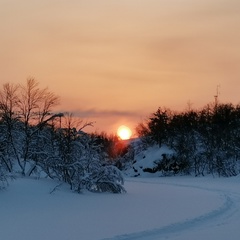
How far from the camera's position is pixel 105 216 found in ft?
55.5

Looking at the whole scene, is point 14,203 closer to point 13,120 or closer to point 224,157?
point 13,120

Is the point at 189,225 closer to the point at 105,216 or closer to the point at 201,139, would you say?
the point at 105,216

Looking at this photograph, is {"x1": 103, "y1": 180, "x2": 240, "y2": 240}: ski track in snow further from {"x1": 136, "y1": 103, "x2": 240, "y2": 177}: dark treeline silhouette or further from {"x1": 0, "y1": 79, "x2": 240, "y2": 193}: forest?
{"x1": 136, "y1": 103, "x2": 240, "y2": 177}: dark treeline silhouette

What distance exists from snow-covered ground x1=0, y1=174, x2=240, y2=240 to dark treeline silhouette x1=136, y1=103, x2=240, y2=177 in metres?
34.1

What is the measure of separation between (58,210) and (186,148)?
4821 centimetres

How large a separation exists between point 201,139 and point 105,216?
49.5 metres

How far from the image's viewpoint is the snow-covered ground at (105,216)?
13.2 m

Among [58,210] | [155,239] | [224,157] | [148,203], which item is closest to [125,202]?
[148,203]

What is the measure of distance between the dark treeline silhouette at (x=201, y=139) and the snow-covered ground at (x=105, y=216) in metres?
34.1

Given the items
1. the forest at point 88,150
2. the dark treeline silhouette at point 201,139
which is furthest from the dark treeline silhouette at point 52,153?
the dark treeline silhouette at point 201,139

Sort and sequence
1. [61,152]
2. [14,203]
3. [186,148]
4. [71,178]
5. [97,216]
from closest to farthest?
[97,216]
[14,203]
[71,178]
[61,152]
[186,148]

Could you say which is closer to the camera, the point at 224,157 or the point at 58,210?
the point at 58,210

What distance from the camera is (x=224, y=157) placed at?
58.2 meters

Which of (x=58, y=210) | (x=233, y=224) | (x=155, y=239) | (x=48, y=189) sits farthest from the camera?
(x=48, y=189)
